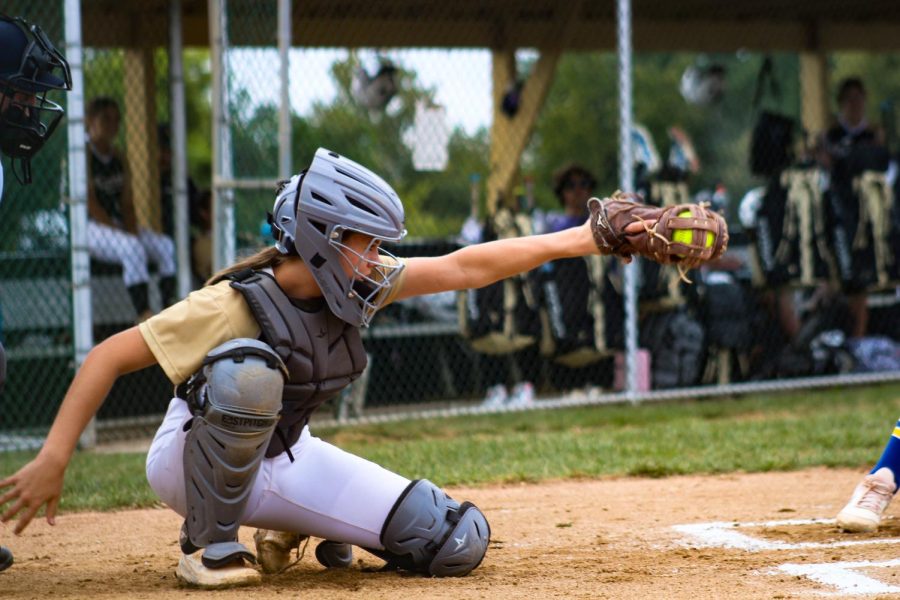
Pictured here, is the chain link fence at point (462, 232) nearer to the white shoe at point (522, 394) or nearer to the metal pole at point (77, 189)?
the white shoe at point (522, 394)

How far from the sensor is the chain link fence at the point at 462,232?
704cm

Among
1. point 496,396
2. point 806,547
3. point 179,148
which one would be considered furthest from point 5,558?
point 179,148

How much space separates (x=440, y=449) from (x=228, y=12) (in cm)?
302

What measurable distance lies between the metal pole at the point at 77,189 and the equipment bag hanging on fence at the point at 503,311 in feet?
8.93

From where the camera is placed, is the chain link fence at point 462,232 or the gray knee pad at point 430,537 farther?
the chain link fence at point 462,232

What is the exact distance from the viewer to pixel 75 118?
6.58m

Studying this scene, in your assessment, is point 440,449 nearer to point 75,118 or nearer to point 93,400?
point 75,118

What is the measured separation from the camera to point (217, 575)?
333cm

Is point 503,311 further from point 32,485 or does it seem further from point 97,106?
point 32,485

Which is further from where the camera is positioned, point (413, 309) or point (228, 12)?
point (413, 309)

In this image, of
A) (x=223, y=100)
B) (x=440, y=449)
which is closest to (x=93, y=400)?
(x=440, y=449)

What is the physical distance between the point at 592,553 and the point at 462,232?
5869 mm

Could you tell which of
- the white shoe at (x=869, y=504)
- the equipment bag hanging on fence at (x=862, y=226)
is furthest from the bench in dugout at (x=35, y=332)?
the equipment bag hanging on fence at (x=862, y=226)

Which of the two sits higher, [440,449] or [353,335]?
[353,335]
